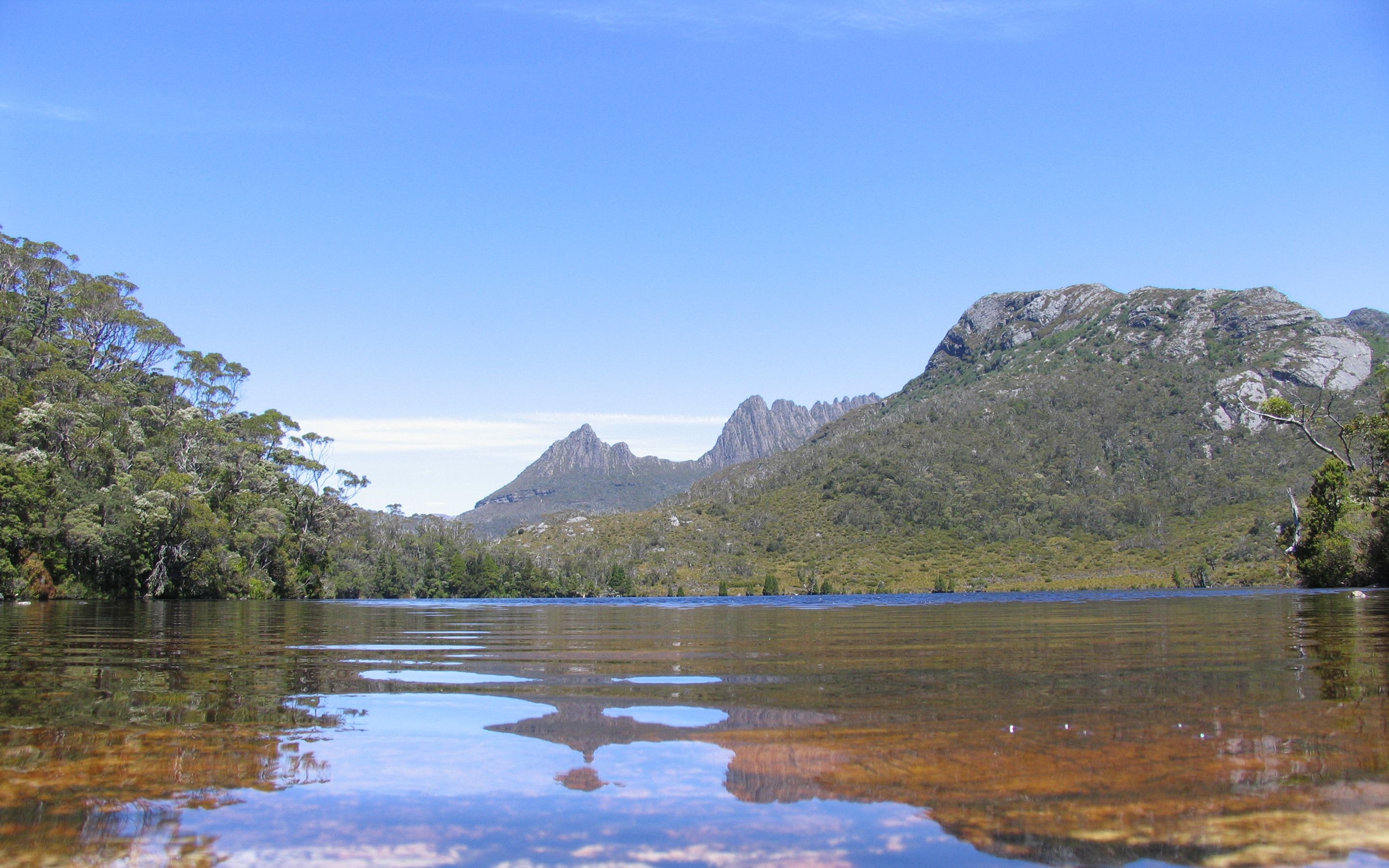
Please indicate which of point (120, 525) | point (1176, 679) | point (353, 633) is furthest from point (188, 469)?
point (1176, 679)

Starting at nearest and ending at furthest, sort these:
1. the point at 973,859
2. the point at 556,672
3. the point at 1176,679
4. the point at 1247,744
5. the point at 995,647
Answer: the point at 973,859 → the point at 1247,744 → the point at 1176,679 → the point at 556,672 → the point at 995,647

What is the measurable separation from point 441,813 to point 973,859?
2.82 m

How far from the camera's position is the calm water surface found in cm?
399

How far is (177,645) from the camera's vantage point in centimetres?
1778

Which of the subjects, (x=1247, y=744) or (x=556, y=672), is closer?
(x=1247, y=744)

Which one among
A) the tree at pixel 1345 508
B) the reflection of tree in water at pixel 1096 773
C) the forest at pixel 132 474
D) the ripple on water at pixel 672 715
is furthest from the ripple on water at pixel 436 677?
the forest at pixel 132 474

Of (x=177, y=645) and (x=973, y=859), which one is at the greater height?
(x=973, y=859)

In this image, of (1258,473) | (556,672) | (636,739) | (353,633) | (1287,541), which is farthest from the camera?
(1258,473)

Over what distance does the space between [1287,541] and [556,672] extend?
342ft

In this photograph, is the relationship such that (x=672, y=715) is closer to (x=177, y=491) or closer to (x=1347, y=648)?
(x=1347, y=648)

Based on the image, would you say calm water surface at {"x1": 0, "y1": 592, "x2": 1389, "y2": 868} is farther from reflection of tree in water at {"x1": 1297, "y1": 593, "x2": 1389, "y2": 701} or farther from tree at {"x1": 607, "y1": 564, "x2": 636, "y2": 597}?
tree at {"x1": 607, "y1": 564, "x2": 636, "y2": 597}

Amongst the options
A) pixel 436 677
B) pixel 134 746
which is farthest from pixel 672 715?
pixel 436 677

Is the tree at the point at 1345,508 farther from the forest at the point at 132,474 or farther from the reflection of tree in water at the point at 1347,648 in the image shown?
the forest at the point at 132,474

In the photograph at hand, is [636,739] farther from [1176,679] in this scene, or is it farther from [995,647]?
[995,647]
